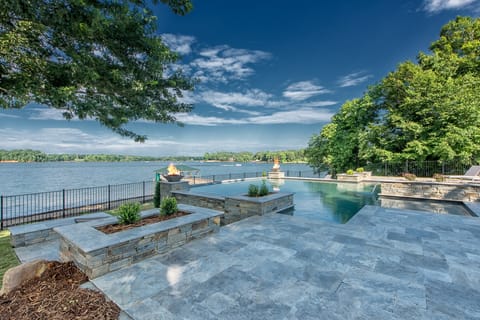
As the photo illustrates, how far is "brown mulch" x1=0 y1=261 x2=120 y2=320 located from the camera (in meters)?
1.87

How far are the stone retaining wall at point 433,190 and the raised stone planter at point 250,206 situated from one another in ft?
18.2

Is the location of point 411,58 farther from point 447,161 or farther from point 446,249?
point 446,249

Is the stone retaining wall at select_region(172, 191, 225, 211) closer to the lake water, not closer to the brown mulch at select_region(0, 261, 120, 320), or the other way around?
the brown mulch at select_region(0, 261, 120, 320)

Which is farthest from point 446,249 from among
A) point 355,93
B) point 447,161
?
point 355,93

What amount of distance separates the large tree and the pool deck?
2.85 m

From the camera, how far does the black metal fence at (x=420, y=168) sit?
13047mm

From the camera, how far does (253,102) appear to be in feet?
66.4

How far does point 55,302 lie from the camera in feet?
6.68

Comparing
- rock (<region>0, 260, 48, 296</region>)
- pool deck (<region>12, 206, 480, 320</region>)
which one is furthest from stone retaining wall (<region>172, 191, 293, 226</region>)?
rock (<region>0, 260, 48, 296</region>)

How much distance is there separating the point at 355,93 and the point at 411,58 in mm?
4266

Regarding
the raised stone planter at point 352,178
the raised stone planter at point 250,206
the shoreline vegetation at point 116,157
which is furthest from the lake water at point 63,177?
the raised stone planter at point 250,206

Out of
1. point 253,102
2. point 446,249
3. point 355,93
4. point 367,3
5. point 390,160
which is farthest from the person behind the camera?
point 253,102

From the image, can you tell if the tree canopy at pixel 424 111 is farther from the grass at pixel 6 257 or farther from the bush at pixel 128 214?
the grass at pixel 6 257

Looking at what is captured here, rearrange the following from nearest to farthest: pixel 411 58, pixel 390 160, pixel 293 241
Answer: pixel 293 241 → pixel 390 160 → pixel 411 58
